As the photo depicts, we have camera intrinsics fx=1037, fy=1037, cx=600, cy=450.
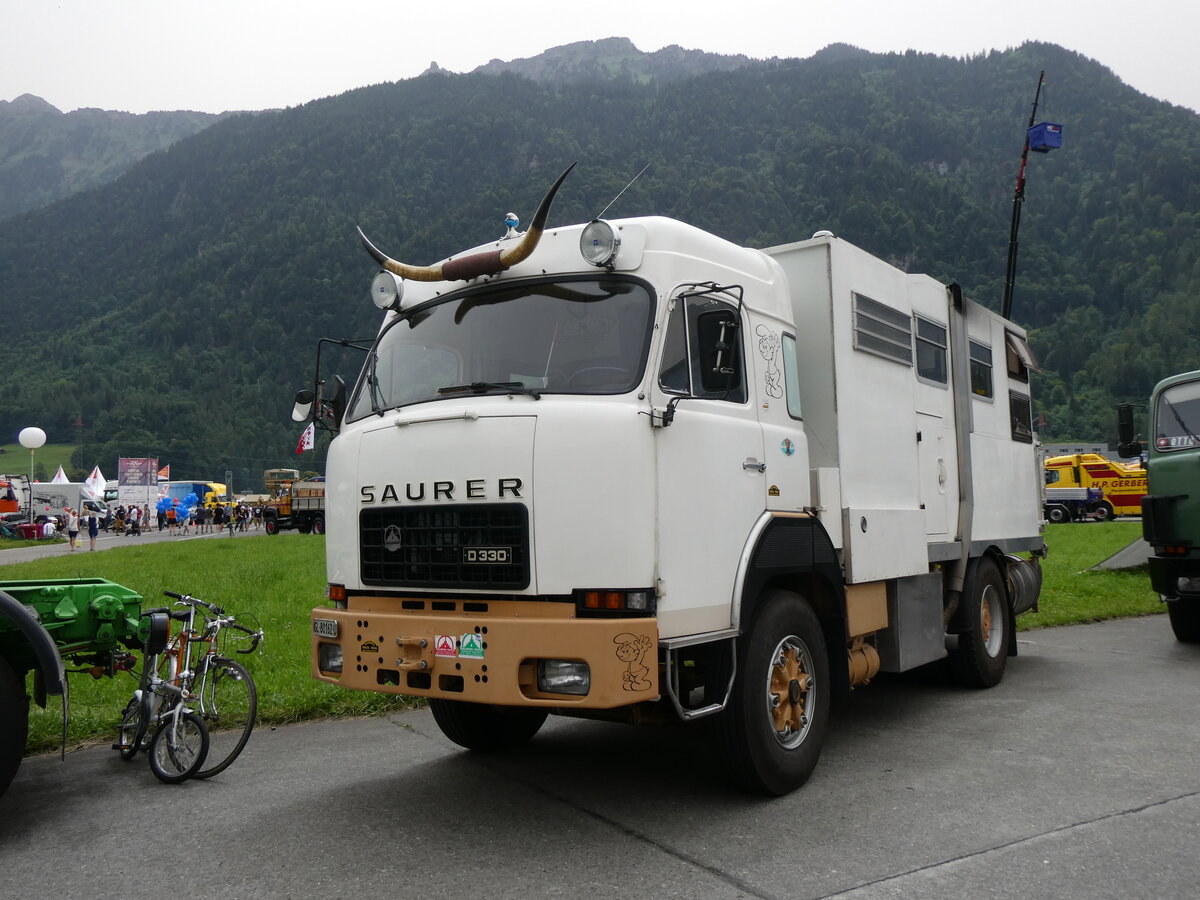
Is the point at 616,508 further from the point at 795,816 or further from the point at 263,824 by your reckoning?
the point at 263,824

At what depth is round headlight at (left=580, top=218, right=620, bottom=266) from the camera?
4.99 m

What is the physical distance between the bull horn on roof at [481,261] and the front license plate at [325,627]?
73.9 inches

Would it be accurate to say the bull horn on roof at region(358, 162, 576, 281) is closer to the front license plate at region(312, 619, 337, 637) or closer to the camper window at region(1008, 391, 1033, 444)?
the front license plate at region(312, 619, 337, 637)

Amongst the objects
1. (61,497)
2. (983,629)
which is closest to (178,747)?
(983,629)

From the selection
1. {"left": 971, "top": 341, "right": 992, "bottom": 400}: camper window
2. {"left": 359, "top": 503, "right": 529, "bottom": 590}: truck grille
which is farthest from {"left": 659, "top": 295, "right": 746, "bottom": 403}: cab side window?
{"left": 971, "top": 341, "right": 992, "bottom": 400}: camper window

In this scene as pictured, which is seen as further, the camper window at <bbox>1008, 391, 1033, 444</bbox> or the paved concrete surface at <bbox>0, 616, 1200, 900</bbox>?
the camper window at <bbox>1008, 391, 1033, 444</bbox>

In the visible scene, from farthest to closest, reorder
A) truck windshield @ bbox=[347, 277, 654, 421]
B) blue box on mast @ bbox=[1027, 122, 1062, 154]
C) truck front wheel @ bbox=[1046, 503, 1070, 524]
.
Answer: truck front wheel @ bbox=[1046, 503, 1070, 524] < blue box on mast @ bbox=[1027, 122, 1062, 154] < truck windshield @ bbox=[347, 277, 654, 421]

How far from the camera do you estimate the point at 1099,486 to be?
42281 millimetres

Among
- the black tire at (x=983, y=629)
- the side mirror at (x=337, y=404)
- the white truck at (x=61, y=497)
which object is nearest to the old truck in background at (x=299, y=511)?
the white truck at (x=61, y=497)

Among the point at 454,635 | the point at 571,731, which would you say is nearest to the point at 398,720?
the point at 571,731

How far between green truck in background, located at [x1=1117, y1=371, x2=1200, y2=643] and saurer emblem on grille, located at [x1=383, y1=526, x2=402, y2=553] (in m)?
7.84

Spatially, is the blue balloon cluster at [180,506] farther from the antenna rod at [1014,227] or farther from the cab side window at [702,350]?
the cab side window at [702,350]

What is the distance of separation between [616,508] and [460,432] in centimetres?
83

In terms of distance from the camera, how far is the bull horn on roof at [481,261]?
4.94 meters
